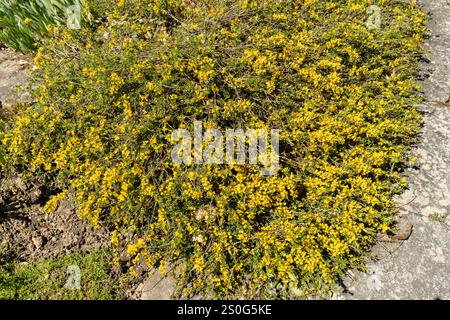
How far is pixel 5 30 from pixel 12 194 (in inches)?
91.8

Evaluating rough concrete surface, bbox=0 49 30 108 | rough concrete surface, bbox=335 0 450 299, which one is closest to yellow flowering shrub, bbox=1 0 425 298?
rough concrete surface, bbox=335 0 450 299

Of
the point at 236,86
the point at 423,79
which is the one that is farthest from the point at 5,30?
the point at 423,79

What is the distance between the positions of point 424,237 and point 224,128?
7.17 ft

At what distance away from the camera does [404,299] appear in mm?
3059

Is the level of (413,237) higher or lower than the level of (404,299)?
higher

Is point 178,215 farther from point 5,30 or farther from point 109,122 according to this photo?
point 5,30

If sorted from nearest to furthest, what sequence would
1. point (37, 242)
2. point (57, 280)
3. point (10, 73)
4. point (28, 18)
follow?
1. point (57, 280)
2. point (37, 242)
3. point (28, 18)
4. point (10, 73)

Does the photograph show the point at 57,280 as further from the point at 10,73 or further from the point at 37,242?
the point at 10,73

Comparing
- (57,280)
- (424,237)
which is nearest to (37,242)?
(57,280)

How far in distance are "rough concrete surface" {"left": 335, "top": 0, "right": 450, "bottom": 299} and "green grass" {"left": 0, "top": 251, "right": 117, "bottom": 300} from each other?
216 centimetres

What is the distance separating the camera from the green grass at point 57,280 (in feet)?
10.5

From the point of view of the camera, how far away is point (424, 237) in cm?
332

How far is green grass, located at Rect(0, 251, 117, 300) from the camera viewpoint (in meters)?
3.19

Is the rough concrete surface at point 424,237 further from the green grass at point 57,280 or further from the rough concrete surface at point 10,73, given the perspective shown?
the rough concrete surface at point 10,73
